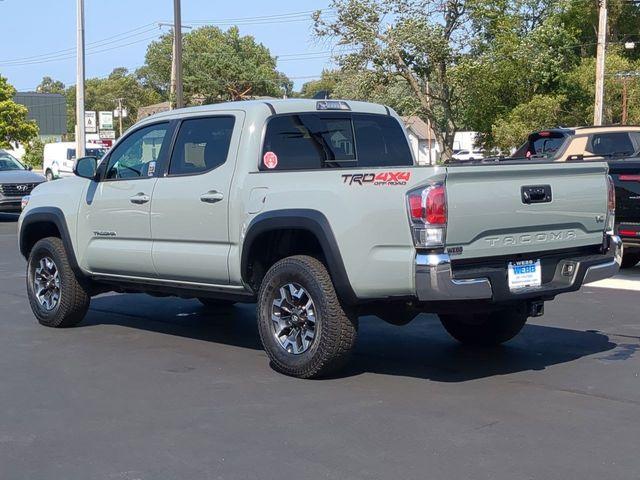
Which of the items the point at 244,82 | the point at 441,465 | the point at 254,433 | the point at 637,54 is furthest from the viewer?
the point at 244,82

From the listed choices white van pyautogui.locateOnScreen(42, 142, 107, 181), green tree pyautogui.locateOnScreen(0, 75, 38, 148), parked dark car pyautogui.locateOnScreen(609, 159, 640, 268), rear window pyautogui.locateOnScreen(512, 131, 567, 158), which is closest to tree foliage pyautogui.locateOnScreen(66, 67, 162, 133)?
green tree pyautogui.locateOnScreen(0, 75, 38, 148)

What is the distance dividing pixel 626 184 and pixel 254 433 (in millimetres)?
7427

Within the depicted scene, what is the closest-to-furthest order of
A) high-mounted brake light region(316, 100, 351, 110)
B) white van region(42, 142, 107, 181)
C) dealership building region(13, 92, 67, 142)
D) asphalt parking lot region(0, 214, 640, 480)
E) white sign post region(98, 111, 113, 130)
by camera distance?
asphalt parking lot region(0, 214, 640, 480) < high-mounted brake light region(316, 100, 351, 110) < white van region(42, 142, 107, 181) < white sign post region(98, 111, 113, 130) < dealership building region(13, 92, 67, 142)

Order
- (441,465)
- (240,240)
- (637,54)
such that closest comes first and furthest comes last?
(441,465) < (240,240) < (637,54)

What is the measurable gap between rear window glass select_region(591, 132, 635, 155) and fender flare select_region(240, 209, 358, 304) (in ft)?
25.6

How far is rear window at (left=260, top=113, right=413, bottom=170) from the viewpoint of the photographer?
Result: 722cm

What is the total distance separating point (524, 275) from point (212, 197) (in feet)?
8.04

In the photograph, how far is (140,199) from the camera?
7.80m

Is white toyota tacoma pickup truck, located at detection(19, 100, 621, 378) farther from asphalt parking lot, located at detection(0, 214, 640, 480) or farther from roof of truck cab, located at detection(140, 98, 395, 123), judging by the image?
asphalt parking lot, located at detection(0, 214, 640, 480)

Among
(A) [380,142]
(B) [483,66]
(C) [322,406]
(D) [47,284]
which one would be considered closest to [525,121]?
(B) [483,66]

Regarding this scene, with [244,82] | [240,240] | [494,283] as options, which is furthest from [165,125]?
[244,82]

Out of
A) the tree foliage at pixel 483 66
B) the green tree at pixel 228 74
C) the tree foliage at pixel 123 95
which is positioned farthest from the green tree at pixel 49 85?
the tree foliage at pixel 483 66

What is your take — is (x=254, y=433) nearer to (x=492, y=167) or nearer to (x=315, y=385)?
(x=315, y=385)

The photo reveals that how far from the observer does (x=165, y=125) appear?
7.94 m
